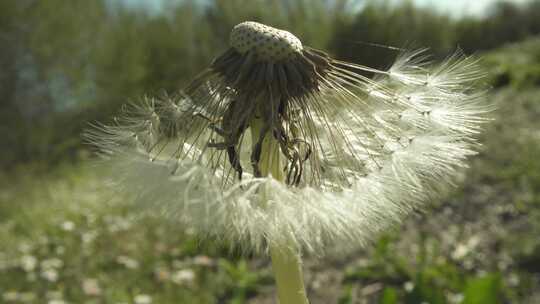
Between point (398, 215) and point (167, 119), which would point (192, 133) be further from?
point (398, 215)

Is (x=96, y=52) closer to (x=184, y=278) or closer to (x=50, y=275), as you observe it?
(x=50, y=275)

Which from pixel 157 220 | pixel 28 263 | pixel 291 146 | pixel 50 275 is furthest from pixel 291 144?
pixel 157 220

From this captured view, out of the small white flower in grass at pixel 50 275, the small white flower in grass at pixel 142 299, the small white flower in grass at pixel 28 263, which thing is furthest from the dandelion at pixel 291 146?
the small white flower in grass at pixel 28 263

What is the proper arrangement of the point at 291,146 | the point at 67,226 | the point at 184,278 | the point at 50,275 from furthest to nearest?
1. the point at 67,226
2. the point at 50,275
3. the point at 184,278
4. the point at 291,146

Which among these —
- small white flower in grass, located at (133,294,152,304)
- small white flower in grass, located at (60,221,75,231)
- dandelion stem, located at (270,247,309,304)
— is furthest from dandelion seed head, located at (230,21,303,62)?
→ small white flower in grass, located at (60,221,75,231)

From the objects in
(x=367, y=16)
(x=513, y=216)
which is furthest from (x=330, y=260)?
(x=367, y=16)

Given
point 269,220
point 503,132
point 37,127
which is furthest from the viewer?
point 37,127
